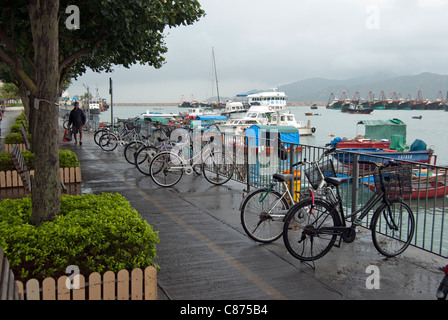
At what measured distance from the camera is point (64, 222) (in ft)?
13.7

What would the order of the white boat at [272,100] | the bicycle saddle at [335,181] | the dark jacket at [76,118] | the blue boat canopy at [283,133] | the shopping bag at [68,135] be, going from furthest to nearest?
the white boat at [272,100], the shopping bag at [68,135], the dark jacket at [76,118], the blue boat canopy at [283,133], the bicycle saddle at [335,181]

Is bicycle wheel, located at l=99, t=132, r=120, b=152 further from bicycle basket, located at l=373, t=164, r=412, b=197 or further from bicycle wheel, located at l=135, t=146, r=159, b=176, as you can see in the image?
bicycle basket, located at l=373, t=164, r=412, b=197

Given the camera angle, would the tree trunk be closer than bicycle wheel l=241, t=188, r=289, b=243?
Yes

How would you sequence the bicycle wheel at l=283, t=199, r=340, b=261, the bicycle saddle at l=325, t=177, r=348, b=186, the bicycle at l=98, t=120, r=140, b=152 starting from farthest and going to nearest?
the bicycle at l=98, t=120, r=140, b=152 → the bicycle saddle at l=325, t=177, r=348, b=186 → the bicycle wheel at l=283, t=199, r=340, b=261

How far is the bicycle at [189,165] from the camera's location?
1015 centimetres

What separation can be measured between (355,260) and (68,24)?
20.2ft

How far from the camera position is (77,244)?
3.87m

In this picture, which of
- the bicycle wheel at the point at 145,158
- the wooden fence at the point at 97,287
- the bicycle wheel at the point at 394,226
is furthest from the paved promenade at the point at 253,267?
the bicycle wheel at the point at 145,158

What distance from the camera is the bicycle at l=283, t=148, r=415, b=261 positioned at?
17.2 feet

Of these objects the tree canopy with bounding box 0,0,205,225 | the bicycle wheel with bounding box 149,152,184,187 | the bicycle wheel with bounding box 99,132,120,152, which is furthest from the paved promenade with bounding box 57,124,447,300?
the bicycle wheel with bounding box 99,132,120,152

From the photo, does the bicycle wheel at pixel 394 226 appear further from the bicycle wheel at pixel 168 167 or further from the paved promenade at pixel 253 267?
the bicycle wheel at pixel 168 167

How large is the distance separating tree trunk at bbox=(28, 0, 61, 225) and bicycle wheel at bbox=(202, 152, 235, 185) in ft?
19.2

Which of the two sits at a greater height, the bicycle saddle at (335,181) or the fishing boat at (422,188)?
the bicycle saddle at (335,181)

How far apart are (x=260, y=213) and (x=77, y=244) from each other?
8.96 feet
